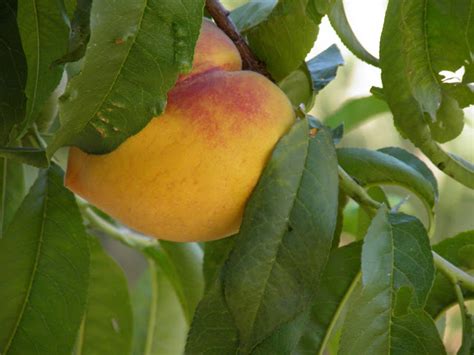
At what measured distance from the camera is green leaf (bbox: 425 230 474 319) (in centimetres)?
85

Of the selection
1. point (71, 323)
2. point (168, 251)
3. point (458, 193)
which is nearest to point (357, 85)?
point (458, 193)

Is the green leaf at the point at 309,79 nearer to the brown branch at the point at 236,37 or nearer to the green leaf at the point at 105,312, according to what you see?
the brown branch at the point at 236,37

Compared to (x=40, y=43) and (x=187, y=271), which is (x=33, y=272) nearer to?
(x=40, y=43)

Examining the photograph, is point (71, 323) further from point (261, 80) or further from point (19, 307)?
point (261, 80)

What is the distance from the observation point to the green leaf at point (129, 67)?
58 centimetres

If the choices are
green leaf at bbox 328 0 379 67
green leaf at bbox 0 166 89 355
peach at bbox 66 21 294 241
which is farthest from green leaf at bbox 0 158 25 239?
green leaf at bbox 328 0 379 67

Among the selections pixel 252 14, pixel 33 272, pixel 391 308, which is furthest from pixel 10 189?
pixel 391 308

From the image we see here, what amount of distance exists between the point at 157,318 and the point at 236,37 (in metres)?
0.57

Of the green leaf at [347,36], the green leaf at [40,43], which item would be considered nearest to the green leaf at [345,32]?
the green leaf at [347,36]

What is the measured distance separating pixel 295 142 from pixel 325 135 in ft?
0.14

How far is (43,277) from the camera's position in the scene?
0.78 metres

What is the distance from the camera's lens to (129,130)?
2.04 feet

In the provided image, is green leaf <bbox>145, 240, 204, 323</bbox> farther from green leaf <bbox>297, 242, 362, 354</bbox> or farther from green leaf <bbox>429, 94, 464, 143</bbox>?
green leaf <bbox>429, 94, 464, 143</bbox>

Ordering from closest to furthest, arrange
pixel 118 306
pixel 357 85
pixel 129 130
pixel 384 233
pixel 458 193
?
pixel 129 130, pixel 384 233, pixel 118 306, pixel 357 85, pixel 458 193
